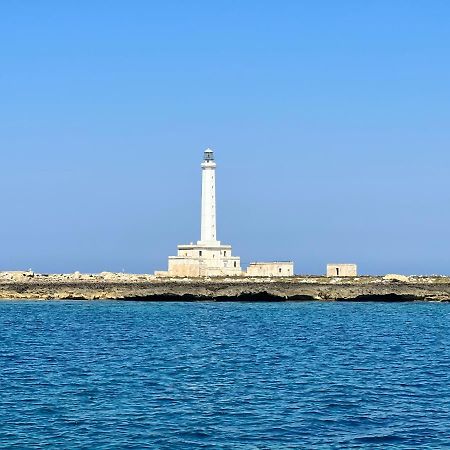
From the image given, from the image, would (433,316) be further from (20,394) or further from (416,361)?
(20,394)

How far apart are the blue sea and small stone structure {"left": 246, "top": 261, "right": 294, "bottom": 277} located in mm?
33534

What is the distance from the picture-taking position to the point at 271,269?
85.4 m

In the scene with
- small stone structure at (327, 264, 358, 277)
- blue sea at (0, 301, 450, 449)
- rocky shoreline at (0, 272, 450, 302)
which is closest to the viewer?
blue sea at (0, 301, 450, 449)

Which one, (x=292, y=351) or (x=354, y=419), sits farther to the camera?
(x=292, y=351)

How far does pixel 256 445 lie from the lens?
18.5m

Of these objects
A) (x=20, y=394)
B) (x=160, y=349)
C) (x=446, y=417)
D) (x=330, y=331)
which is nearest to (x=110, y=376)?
(x=20, y=394)

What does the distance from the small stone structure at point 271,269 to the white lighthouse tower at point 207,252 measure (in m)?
1.52

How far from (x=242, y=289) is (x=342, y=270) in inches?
550

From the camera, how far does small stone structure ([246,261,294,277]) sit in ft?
279

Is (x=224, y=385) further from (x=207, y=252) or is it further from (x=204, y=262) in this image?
(x=207, y=252)

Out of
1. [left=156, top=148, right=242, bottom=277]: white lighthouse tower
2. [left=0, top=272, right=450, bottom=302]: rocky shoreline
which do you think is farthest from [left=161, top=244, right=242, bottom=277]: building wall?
[left=0, top=272, right=450, bottom=302]: rocky shoreline

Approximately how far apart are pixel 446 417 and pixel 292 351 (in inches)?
593

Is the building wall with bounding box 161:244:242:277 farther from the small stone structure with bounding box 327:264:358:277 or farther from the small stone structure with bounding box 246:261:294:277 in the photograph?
the small stone structure with bounding box 327:264:358:277

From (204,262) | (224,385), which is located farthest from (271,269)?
(224,385)
